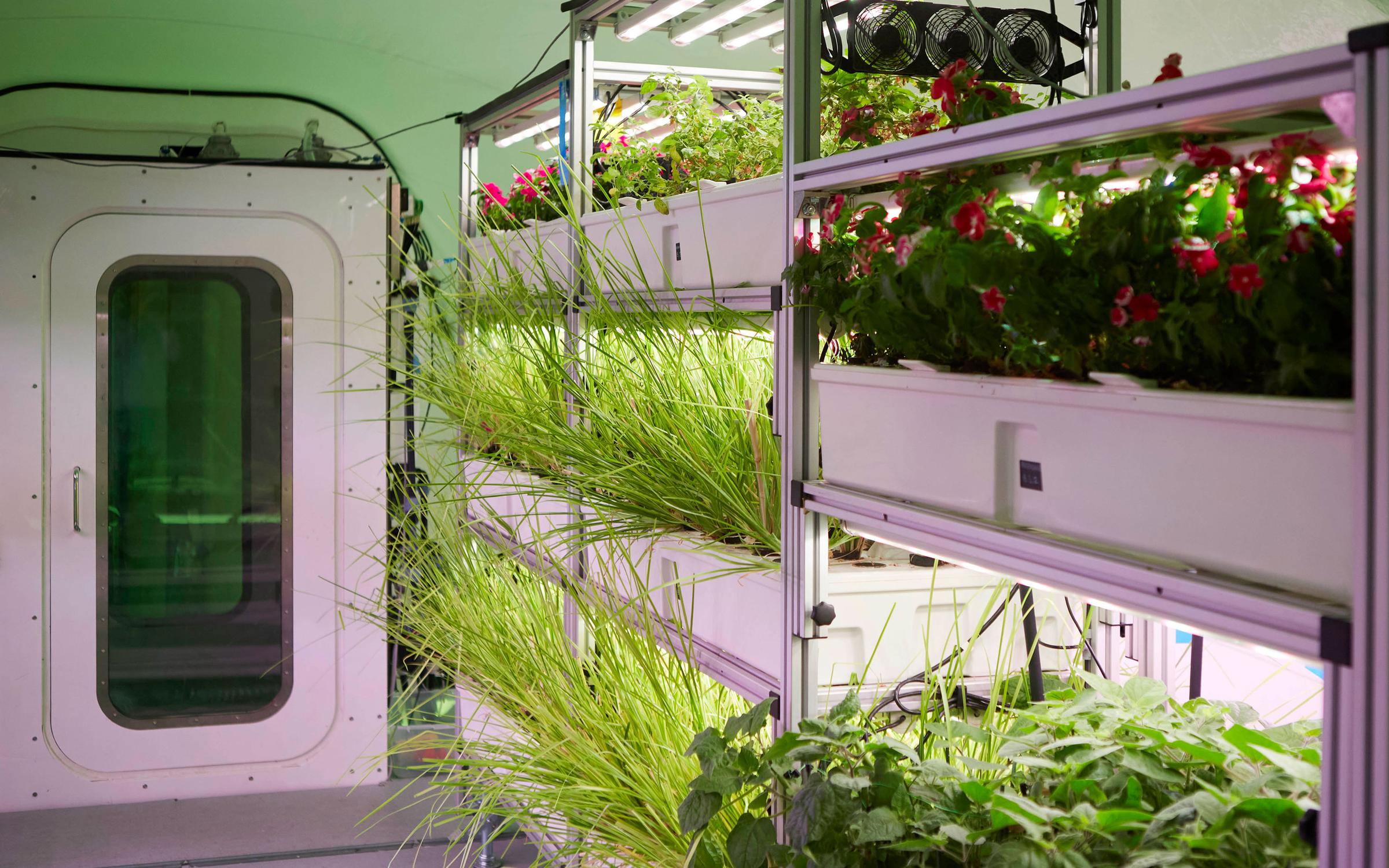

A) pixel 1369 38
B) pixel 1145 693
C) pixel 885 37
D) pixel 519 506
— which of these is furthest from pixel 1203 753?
pixel 519 506

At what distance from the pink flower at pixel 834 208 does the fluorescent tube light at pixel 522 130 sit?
1.95m

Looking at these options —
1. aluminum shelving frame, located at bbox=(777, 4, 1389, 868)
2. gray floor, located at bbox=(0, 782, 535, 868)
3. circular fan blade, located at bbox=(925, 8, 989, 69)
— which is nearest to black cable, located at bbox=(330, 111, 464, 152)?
gray floor, located at bbox=(0, 782, 535, 868)

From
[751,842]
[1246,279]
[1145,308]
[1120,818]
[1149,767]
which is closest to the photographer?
[1246,279]

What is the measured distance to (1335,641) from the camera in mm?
694

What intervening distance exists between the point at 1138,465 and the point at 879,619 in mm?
667

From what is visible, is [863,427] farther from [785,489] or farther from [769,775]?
[769,775]

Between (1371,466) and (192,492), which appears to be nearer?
(1371,466)

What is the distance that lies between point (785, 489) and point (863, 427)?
0.60ft

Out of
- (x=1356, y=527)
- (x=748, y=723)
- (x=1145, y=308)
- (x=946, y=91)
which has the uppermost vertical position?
(x=946, y=91)

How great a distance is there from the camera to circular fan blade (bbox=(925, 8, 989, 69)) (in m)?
1.46

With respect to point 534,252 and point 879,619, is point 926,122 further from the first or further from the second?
point 534,252

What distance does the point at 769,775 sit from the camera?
4.17ft

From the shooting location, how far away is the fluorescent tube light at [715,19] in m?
2.21

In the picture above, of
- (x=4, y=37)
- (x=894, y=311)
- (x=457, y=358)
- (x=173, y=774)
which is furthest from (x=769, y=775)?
(x=4, y=37)
